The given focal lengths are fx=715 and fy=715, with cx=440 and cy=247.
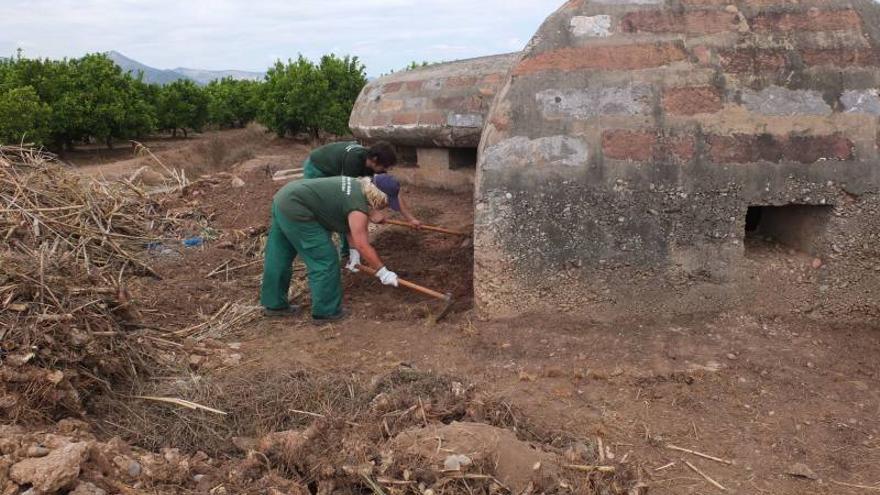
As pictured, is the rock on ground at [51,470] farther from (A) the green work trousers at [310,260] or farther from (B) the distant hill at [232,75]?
(B) the distant hill at [232,75]

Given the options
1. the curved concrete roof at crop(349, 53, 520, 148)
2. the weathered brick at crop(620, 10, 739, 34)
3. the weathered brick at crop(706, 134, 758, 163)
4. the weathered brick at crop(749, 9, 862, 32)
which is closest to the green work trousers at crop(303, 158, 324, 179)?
the curved concrete roof at crop(349, 53, 520, 148)

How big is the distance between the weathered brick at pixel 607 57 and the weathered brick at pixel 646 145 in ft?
1.40

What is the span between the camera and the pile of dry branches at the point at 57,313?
11.0 ft

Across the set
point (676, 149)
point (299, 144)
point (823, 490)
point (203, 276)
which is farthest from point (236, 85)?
point (823, 490)

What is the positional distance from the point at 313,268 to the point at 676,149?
8.49ft

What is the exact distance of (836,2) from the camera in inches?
175

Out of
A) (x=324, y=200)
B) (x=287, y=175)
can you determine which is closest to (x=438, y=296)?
(x=324, y=200)

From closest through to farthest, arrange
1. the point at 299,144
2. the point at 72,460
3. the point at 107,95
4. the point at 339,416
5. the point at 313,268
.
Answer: the point at 72,460
the point at 339,416
the point at 313,268
the point at 107,95
the point at 299,144

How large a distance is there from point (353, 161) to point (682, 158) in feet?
9.21

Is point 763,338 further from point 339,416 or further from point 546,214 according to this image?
point 339,416

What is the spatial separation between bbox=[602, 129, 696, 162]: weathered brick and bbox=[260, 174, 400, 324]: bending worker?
5.48ft

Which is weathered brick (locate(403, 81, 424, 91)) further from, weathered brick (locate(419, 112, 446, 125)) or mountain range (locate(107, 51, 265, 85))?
A: mountain range (locate(107, 51, 265, 85))

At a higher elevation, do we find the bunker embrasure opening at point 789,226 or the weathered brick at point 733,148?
the weathered brick at point 733,148

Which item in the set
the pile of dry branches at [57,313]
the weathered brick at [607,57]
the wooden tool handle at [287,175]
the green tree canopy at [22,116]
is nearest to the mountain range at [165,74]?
the green tree canopy at [22,116]
